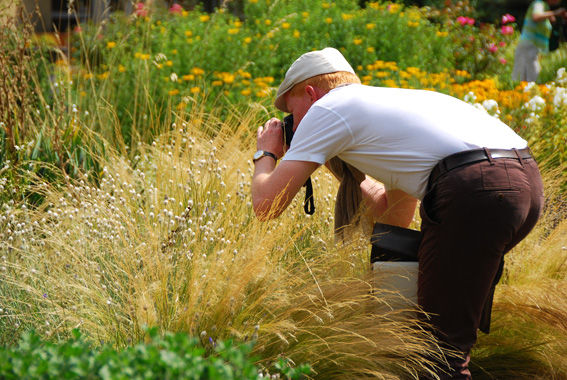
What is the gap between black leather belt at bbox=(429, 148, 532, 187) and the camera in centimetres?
245

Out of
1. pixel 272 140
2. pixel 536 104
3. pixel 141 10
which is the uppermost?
pixel 272 140

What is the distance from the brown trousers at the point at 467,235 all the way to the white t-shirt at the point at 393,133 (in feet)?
0.33

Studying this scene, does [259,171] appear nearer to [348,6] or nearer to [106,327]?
[106,327]

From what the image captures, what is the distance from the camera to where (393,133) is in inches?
100.0

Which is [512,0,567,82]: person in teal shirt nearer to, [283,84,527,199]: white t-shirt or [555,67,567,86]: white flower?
[555,67,567,86]: white flower

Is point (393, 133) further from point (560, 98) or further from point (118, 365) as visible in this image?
point (560, 98)

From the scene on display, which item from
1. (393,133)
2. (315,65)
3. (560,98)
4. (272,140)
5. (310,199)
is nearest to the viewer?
(393,133)

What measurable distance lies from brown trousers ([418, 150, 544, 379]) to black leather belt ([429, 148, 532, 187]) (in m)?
0.02

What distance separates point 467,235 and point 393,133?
1.52 ft

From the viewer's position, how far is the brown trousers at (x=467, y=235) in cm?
241

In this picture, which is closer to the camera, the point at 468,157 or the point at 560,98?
the point at 468,157

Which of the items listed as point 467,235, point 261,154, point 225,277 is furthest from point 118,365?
point 261,154

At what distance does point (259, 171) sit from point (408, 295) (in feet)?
2.60

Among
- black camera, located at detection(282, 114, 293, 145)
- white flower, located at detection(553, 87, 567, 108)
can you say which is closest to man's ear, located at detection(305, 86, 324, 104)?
black camera, located at detection(282, 114, 293, 145)
